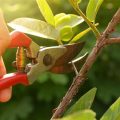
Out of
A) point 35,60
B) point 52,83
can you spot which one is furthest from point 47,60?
point 52,83

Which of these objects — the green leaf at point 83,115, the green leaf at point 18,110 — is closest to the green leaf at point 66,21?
the green leaf at point 83,115

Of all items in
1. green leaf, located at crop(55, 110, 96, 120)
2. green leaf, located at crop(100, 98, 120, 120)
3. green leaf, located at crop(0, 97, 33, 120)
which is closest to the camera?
green leaf, located at crop(55, 110, 96, 120)

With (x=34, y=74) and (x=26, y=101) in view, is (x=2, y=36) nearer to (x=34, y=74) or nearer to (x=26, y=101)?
(x=34, y=74)

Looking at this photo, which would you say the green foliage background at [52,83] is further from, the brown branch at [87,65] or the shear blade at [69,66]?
the brown branch at [87,65]

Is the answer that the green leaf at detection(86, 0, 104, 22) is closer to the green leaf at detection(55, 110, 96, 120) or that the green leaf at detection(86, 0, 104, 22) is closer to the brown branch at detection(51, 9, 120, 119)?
the brown branch at detection(51, 9, 120, 119)

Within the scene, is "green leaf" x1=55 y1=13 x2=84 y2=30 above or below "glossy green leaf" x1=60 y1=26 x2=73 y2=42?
above

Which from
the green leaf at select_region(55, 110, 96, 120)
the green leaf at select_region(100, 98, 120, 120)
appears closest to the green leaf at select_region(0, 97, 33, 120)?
the green leaf at select_region(100, 98, 120, 120)

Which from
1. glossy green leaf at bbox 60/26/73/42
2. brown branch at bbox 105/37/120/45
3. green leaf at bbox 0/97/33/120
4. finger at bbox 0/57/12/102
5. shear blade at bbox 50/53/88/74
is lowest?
green leaf at bbox 0/97/33/120
